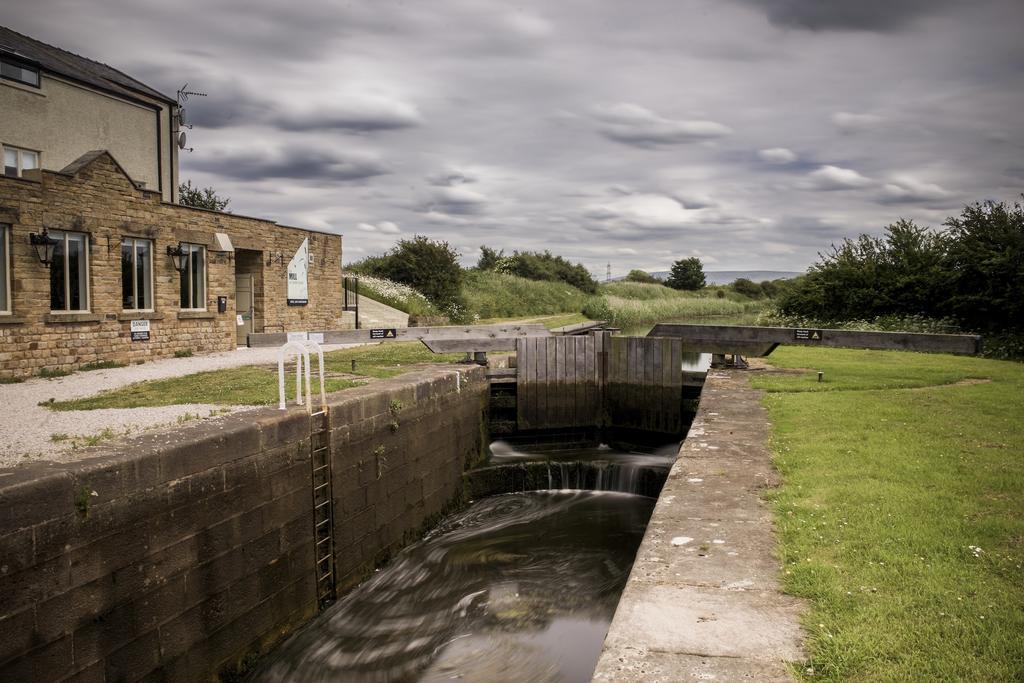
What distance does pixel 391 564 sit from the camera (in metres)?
7.90

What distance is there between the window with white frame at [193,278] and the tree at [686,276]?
176 feet

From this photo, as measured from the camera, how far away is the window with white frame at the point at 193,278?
14102 mm

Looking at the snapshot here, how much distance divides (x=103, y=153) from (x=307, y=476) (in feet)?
27.9

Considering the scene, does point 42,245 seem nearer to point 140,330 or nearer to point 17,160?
point 140,330

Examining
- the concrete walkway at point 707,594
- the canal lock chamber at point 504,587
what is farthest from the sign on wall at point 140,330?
the concrete walkway at point 707,594

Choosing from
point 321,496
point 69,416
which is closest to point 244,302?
point 69,416

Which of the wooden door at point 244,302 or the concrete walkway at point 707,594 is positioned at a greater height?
the wooden door at point 244,302

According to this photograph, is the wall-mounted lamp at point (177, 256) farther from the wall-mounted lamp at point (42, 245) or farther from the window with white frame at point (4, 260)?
the window with white frame at point (4, 260)

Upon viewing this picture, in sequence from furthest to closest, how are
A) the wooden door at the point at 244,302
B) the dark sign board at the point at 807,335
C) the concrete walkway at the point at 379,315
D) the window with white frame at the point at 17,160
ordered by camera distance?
the concrete walkway at the point at 379,315 → the wooden door at the point at 244,302 → the window with white frame at the point at 17,160 → the dark sign board at the point at 807,335

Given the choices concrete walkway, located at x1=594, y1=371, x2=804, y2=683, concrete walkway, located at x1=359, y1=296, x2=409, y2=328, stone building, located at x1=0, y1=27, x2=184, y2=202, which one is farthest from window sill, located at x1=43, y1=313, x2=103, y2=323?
concrete walkway, located at x1=359, y1=296, x2=409, y2=328

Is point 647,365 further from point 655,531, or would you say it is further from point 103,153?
point 103,153

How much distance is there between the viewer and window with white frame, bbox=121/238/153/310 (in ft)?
41.6

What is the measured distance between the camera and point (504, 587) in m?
7.30

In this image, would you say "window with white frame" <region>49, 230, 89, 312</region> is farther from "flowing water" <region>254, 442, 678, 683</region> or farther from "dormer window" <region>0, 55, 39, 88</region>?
"flowing water" <region>254, 442, 678, 683</region>
